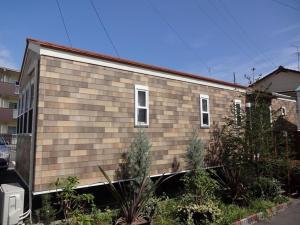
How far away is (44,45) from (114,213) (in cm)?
407

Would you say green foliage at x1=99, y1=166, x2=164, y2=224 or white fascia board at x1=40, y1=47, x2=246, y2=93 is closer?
green foliage at x1=99, y1=166, x2=164, y2=224

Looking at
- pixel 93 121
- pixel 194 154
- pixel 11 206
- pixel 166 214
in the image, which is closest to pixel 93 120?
pixel 93 121

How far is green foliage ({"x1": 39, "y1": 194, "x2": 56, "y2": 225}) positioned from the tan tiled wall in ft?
0.82

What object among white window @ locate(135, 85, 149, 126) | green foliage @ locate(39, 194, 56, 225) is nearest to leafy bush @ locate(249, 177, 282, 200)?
white window @ locate(135, 85, 149, 126)

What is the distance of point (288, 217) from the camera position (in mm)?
6598

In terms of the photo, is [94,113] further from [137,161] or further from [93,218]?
[93,218]

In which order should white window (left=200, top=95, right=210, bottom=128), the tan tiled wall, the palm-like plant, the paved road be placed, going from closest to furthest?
the palm-like plant
the tan tiled wall
the paved road
white window (left=200, top=95, right=210, bottom=128)

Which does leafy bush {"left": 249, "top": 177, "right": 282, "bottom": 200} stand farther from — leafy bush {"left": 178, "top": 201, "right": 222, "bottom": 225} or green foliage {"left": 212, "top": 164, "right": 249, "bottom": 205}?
leafy bush {"left": 178, "top": 201, "right": 222, "bottom": 225}

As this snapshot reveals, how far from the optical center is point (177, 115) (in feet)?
28.1

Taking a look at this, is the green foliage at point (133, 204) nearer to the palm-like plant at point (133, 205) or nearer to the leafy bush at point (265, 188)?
the palm-like plant at point (133, 205)

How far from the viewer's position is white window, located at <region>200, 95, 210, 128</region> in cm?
942

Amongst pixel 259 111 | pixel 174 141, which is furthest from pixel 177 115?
pixel 259 111

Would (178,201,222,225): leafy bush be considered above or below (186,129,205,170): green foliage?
below

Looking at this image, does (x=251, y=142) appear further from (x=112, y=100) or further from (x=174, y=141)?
(x=112, y=100)
